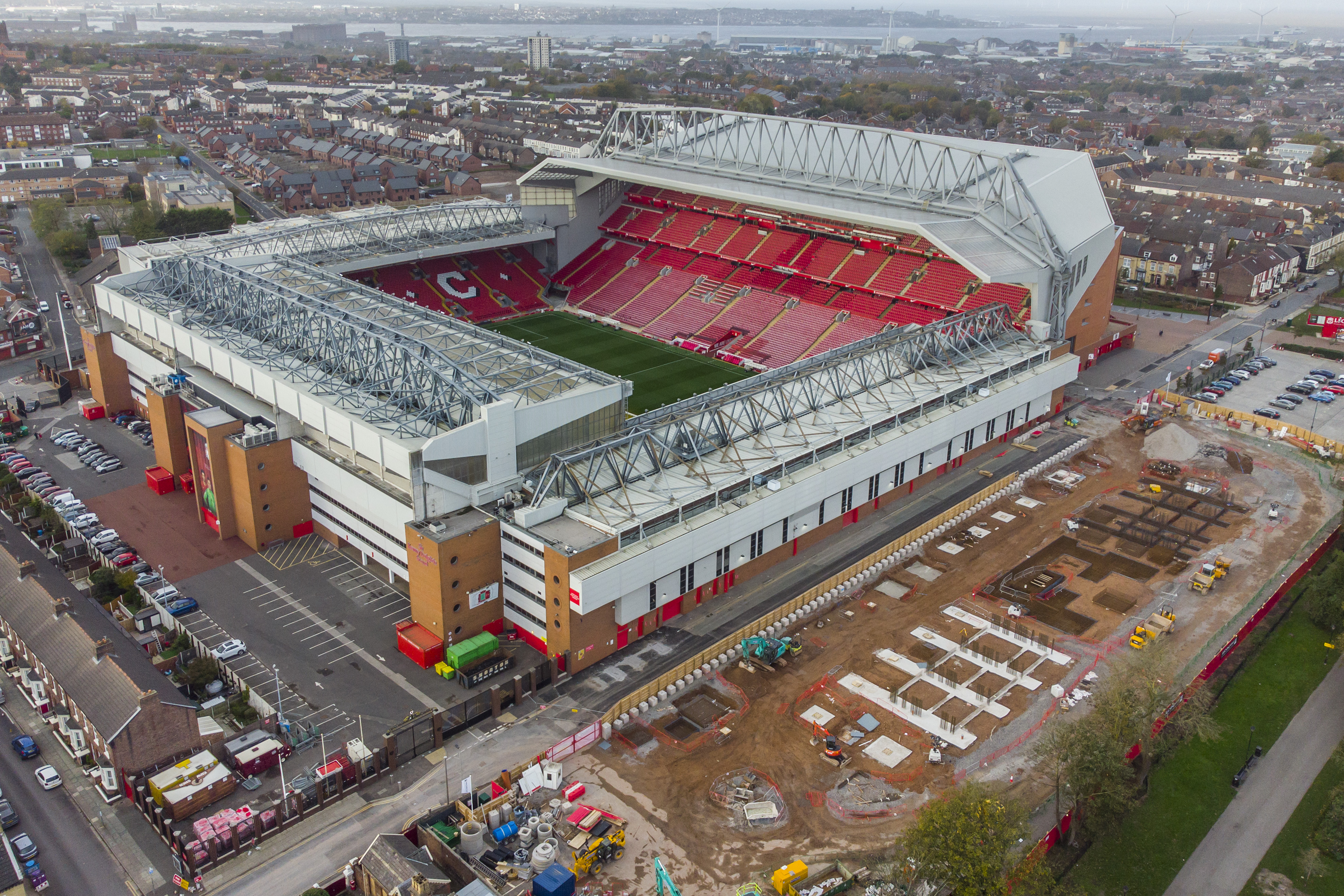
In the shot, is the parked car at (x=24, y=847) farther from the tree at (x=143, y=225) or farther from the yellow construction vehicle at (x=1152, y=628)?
the tree at (x=143, y=225)

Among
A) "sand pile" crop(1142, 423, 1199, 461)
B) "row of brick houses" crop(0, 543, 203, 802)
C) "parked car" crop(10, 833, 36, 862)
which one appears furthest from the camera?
"sand pile" crop(1142, 423, 1199, 461)

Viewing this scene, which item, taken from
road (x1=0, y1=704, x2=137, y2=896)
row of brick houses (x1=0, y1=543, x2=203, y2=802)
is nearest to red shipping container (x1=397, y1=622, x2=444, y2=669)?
row of brick houses (x1=0, y1=543, x2=203, y2=802)

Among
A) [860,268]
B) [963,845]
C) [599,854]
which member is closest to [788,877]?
[963,845]

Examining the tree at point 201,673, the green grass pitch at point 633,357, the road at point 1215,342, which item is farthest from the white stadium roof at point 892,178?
the tree at point 201,673

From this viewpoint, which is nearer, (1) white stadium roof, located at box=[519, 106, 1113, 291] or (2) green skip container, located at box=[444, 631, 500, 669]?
(2) green skip container, located at box=[444, 631, 500, 669]

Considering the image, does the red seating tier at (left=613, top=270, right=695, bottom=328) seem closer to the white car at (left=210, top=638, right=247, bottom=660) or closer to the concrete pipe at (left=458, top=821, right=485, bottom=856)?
the white car at (left=210, top=638, right=247, bottom=660)

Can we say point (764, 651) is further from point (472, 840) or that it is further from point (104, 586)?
point (104, 586)

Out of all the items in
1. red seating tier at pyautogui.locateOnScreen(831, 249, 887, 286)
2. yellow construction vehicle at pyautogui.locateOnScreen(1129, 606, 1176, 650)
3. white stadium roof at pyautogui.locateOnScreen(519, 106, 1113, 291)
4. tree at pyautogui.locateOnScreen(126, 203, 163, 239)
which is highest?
white stadium roof at pyautogui.locateOnScreen(519, 106, 1113, 291)
